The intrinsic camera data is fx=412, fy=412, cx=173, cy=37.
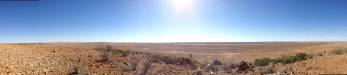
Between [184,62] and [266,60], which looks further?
[266,60]

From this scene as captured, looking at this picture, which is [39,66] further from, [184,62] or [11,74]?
[184,62]

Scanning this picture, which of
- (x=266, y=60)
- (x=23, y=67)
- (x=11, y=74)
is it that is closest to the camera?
(x=11, y=74)

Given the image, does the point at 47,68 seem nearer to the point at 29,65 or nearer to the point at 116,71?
the point at 29,65

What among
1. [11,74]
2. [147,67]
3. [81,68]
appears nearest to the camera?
[11,74]

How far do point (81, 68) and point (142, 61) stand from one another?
3.86m

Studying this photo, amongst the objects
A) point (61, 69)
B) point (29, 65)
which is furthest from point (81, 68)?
point (29, 65)

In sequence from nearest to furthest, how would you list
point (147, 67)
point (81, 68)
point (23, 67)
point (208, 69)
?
point (23, 67) → point (81, 68) → point (147, 67) → point (208, 69)

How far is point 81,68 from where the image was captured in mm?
15734

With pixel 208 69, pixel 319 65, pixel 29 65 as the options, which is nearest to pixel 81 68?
pixel 29 65

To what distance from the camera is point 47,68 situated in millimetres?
14859

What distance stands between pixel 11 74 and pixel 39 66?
2076 millimetres

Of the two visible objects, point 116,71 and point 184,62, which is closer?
point 116,71

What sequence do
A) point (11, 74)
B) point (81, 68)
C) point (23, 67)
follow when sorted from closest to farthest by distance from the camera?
point (11, 74) < point (23, 67) < point (81, 68)

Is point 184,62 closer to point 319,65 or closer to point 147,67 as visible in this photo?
point 147,67
